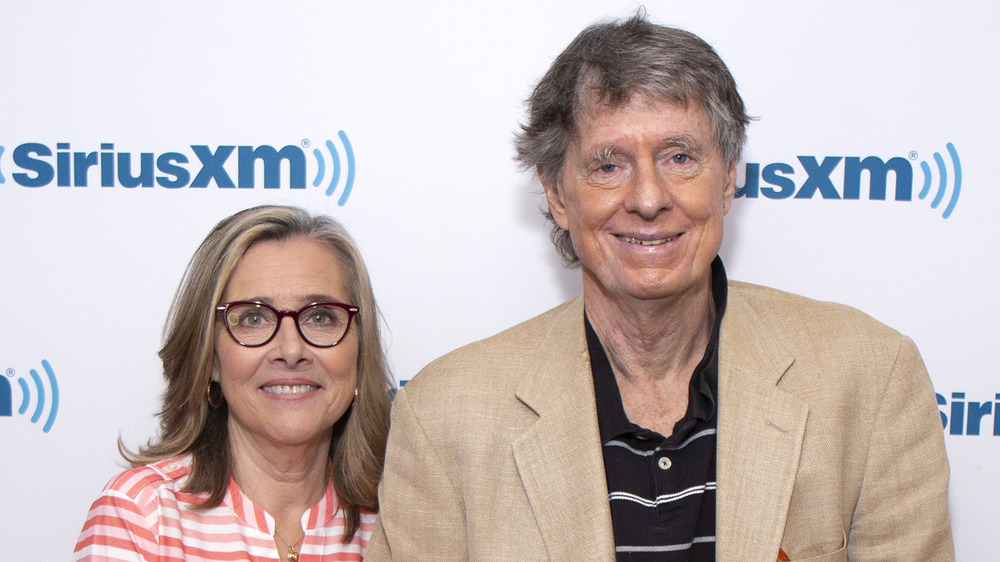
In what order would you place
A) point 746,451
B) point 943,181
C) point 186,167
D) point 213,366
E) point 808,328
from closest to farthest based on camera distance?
point 746,451
point 808,328
point 213,366
point 943,181
point 186,167

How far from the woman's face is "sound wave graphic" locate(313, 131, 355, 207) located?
32 centimetres

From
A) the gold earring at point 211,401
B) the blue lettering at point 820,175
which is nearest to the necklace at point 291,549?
the gold earring at point 211,401

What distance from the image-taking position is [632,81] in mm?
1777

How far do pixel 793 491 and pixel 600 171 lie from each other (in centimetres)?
80

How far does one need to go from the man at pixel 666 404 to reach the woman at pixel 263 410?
13.4 inches

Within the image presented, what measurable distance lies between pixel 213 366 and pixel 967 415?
2.19 m

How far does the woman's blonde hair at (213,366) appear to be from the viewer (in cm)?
216

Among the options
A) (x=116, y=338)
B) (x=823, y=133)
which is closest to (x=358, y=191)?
(x=116, y=338)

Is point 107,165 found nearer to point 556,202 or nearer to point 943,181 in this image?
point 556,202

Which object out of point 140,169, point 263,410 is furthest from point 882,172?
point 140,169

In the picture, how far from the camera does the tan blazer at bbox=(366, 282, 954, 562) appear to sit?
1.72 metres

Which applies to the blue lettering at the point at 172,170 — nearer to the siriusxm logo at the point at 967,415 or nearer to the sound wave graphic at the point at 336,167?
the sound wave graphic at the point at 336,167

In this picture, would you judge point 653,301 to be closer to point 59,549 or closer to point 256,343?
point 256,343

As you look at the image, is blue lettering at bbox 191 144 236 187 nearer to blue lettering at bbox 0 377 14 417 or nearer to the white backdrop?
the white backdrop
